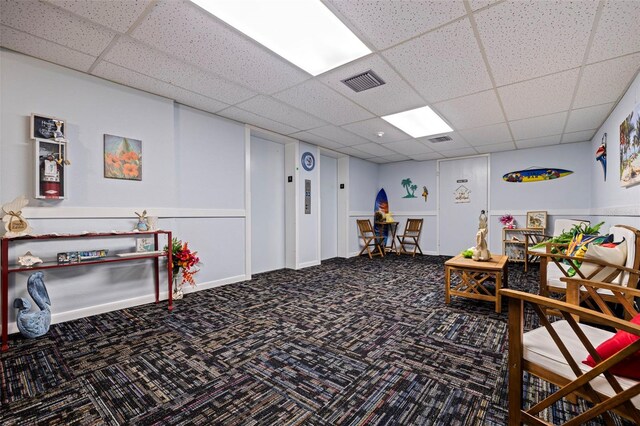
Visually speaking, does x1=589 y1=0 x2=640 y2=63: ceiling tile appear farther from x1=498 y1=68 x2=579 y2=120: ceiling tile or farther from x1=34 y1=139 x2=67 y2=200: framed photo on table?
x1=34 y1=139 x2=67 y2=200: framed photo on table

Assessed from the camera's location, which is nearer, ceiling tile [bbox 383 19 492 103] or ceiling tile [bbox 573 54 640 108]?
ceiling tile [bbox 383 19 492 103]

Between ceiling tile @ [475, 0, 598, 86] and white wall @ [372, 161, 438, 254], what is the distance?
461cm

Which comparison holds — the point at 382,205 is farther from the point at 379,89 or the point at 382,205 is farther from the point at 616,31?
the point at 616,31

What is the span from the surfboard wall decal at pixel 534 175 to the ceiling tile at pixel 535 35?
3927mm

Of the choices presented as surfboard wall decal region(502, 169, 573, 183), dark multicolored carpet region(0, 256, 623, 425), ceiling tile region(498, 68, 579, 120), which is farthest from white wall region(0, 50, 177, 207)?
surfboard wall decal region(502, 169, 573, 183)

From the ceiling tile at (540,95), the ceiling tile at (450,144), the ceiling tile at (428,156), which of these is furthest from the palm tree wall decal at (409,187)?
the ceiling tile at (540,95)

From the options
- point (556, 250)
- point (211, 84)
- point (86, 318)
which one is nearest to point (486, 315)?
point (556, 250)

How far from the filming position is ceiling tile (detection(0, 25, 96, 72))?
7.51ft

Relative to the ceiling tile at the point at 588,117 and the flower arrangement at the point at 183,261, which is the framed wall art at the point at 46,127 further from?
the ceiling tile at the point at 588,117

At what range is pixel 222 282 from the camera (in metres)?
4.15

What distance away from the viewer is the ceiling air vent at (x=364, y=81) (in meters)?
2.87

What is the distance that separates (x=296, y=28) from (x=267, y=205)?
11.3 ft

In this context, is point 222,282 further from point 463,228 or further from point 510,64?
point 463,228

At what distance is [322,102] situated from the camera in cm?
357
